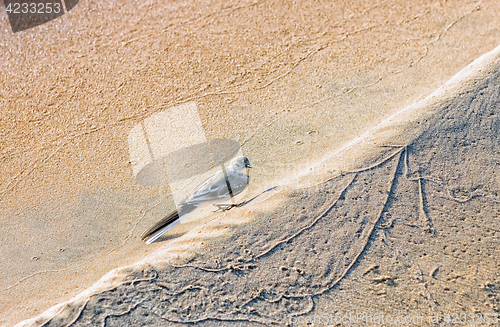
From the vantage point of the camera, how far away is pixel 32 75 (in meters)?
8.52

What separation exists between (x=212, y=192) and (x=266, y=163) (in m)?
1.30

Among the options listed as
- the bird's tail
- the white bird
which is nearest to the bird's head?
the white bird

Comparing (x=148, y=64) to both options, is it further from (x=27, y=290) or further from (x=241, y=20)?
(x=27, y=290)

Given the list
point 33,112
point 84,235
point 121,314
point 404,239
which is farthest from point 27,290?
point 404,239

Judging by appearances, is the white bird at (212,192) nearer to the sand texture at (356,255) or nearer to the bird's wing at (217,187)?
the bird's wing at (217,187)

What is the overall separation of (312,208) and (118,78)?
4.78m

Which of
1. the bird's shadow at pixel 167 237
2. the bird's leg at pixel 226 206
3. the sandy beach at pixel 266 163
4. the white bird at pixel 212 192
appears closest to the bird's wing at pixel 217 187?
the white bird at pixel 212 192

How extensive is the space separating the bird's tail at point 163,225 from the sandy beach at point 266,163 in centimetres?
11

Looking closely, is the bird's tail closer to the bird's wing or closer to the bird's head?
the bird's wing

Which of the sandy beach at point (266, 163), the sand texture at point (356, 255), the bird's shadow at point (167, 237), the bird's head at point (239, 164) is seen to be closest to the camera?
the sand texture at point (356, 255)

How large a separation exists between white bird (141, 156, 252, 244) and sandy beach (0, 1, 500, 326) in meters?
0.16

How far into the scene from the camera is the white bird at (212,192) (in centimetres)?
636

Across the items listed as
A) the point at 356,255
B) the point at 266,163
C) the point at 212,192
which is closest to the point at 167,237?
the point at 212,192

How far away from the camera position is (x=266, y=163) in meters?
7.26
